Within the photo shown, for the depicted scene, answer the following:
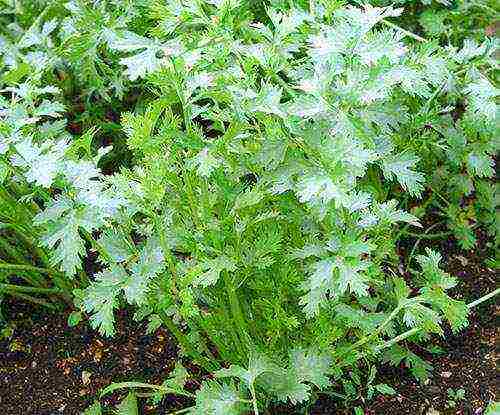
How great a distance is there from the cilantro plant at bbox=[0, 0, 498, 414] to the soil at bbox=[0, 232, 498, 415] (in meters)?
0.08

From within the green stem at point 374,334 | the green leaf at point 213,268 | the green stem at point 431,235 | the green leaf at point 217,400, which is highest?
the green leaf at point 213,268

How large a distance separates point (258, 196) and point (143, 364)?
2.98 ft

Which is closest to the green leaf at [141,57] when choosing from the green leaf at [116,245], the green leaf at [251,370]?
the green leaf at [116,245]

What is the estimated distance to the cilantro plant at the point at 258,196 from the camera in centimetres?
→ 179

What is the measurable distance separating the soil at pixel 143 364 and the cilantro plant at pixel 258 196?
0.25 feet

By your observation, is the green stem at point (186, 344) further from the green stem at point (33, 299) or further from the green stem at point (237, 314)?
the green stem at point (33, 299)

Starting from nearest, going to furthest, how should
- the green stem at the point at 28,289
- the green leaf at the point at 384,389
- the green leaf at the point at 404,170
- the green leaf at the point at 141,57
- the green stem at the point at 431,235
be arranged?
the green leaf at the point at 141,57
the green leaf at the point at 404,170
the green leaf at the point at 384,389
the green stem at the point at 28,289
the green stem at the point at 431,235

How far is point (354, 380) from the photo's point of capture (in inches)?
90.6

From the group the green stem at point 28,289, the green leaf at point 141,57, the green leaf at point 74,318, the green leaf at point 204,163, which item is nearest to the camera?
the green leaf at point 204,163

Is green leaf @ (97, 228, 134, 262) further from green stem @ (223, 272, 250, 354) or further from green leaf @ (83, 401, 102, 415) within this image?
green leaf @ (83, 401, 102, 415)

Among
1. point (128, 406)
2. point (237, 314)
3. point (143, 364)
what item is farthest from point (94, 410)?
point (237, 314)

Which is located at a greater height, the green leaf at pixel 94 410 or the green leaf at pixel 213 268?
the green leaf at pixel 213 268

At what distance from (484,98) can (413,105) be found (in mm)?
375

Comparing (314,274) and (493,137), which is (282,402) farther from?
(493,137)
